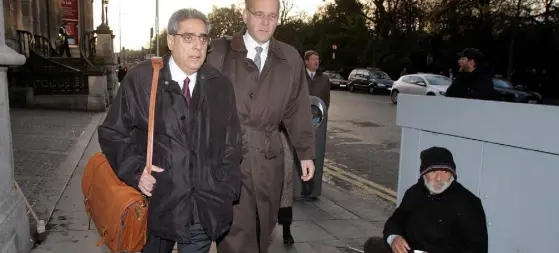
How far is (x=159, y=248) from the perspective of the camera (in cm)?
271

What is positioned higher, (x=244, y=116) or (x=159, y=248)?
(x=244, y=116)

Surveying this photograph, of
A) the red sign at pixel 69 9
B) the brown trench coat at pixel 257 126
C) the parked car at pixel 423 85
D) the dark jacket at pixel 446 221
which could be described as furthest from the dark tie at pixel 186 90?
the red sign at pixel 69 9

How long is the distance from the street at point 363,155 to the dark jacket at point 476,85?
1.75 metres

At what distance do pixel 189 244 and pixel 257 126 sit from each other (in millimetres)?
796

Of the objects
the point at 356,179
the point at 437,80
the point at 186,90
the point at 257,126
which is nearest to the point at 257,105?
the point at 257,126

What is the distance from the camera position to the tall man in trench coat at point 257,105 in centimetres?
304

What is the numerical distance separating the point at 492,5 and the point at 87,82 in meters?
25.7

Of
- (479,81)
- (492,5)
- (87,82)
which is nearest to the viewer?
(479,81)

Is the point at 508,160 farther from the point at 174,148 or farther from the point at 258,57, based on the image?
the point at 174,148

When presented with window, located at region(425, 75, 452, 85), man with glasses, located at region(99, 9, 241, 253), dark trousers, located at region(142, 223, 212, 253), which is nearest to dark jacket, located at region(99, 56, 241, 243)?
man with glasses, located at region(99, 9, 241, 253)

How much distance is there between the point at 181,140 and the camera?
247 cm

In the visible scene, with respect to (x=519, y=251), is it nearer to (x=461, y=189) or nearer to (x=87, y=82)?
(x=461, y=189)

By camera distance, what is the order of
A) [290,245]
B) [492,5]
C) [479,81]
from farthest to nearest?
[492,5]
[479,81]
[290,245]

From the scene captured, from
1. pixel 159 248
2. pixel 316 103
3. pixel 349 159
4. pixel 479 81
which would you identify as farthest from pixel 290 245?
pixel 349 159
